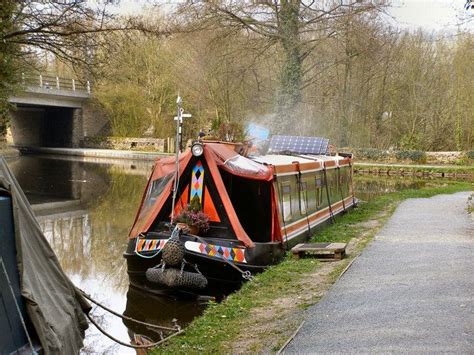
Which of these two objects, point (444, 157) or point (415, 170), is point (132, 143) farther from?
point (444, 157)

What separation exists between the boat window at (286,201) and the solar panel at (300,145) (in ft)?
14.9

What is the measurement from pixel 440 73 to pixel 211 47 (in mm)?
17380

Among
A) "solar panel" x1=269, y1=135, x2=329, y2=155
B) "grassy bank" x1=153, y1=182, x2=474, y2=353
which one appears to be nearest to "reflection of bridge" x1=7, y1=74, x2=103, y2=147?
"solar panel" x1=269, y1=135, x2=329, y2=155

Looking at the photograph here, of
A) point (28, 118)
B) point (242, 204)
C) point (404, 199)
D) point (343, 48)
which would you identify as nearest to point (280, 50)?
point (343, 48)

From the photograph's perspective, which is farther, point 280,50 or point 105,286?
point 280,50

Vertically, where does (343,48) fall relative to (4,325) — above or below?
above

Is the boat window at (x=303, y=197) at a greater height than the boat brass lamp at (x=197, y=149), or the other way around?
the boat brass lamp at (x=197, y=149)

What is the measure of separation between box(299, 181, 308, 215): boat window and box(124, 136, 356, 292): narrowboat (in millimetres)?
554

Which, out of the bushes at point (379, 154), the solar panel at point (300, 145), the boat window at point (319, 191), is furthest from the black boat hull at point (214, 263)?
the bushes at point (379, 154)

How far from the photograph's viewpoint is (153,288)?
888 cm

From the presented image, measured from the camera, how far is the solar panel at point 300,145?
601 inches

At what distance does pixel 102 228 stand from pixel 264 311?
320 inches

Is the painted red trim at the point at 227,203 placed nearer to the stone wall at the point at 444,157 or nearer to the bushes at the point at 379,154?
the bushes at the point at 379,154

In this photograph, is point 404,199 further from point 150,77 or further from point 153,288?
point 150,77
